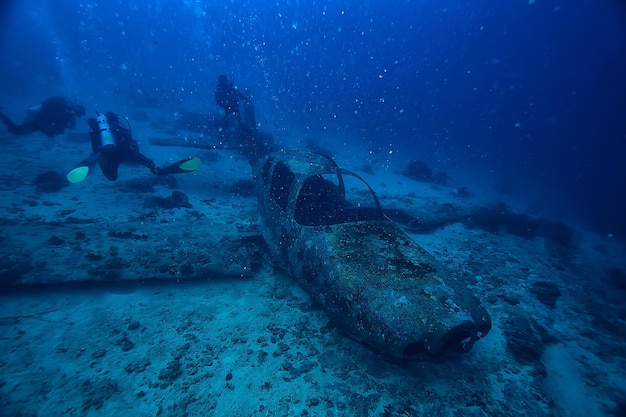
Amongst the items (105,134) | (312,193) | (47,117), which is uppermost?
(47,117)

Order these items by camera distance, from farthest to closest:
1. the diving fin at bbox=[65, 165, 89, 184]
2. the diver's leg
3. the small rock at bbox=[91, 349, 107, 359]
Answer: the diver's leg
the diving fin at bbox=[65, 165, 89, 184]
the small rock at bbox=[91, 349, 107, 359]

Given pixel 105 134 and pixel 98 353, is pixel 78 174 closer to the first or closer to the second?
pixel 105 134

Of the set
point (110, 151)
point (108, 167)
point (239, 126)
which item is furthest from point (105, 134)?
point (239, 126)

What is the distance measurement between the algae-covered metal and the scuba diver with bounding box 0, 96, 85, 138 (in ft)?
32.4

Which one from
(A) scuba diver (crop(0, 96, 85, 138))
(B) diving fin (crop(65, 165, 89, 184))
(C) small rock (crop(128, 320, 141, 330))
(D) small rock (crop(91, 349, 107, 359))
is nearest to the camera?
(D) small rock (crop(91, 349, 107, 359))

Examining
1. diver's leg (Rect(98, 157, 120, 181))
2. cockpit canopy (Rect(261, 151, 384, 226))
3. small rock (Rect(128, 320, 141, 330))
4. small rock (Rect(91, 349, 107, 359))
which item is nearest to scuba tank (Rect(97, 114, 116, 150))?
diver's leg (Rect(98, 157, 120, 181))

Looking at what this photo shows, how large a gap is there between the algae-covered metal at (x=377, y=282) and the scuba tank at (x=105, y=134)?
4772 millimetres

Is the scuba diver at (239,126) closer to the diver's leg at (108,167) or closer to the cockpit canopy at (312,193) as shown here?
the cockpit canopy at (312,193)

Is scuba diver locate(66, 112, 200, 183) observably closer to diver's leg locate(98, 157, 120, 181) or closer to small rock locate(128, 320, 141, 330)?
diver's leg locate(98, 157, 120, 181)

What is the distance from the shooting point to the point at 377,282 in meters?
3.45

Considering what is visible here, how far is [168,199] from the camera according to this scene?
8.30 metres

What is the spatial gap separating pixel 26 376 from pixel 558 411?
6.16 m

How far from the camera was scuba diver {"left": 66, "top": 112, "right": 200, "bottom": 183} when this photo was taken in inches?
265

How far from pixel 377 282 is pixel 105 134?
7760 millimetres
